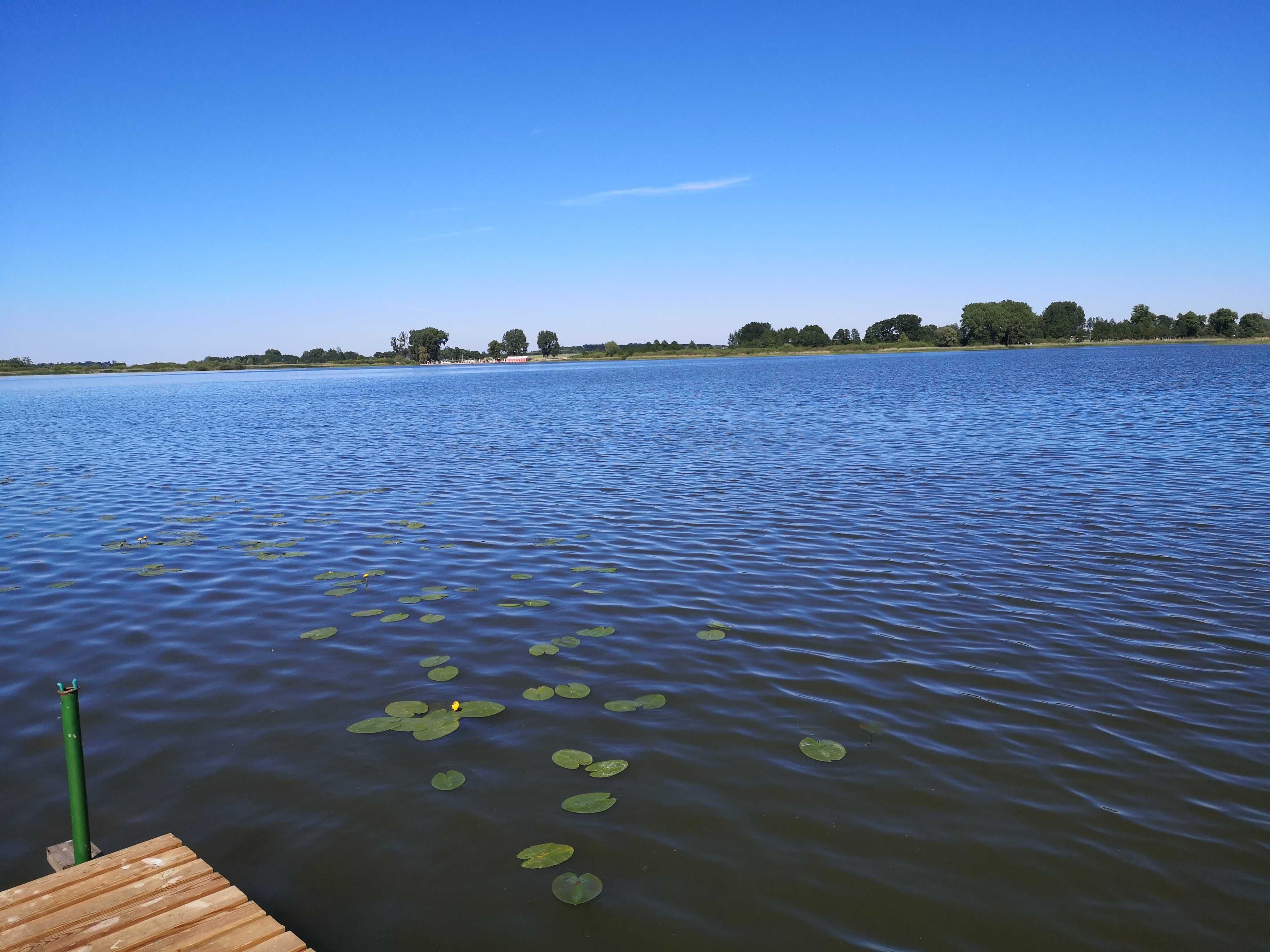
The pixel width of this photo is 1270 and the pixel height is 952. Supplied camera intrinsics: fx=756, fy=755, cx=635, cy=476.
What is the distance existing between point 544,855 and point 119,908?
258 centimetres

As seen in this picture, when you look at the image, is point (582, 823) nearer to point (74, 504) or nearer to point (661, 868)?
point (661, 868)

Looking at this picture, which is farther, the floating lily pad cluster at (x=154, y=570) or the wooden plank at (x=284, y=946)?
the floating lily pad cluster at (x=154, y=570)

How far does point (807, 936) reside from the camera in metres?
4.74

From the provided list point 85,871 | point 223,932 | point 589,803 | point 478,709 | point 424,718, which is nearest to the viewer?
point 223,932

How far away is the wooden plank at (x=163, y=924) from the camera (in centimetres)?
409

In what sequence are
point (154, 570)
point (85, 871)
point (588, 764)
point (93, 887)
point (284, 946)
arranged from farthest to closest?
point (154, 570) < point (588, 764) < point (85, 871) < point (93, 887) < point (284, 946)

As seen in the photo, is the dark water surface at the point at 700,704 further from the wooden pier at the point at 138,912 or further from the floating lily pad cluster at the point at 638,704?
the wooden pier at the point at 138,912

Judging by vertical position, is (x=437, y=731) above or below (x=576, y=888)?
above

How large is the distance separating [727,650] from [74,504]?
1826 cm

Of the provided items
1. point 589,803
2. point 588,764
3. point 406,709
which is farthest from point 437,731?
point 589,803

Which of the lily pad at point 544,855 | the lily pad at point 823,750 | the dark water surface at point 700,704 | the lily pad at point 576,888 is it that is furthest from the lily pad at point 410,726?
the lily pad at point 823,750

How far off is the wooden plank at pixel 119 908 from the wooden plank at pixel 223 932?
0.27 m

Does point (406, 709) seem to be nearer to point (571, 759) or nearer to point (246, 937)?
point (571, 759)

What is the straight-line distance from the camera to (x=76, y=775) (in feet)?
16.4
